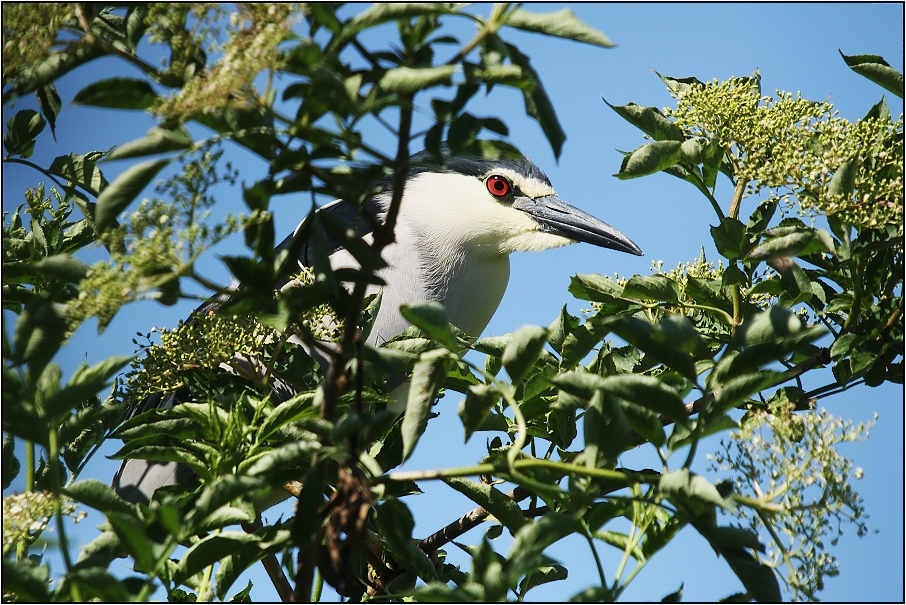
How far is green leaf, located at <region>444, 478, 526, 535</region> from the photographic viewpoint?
134 centimetres

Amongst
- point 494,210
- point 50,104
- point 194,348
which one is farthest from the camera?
point 494,210

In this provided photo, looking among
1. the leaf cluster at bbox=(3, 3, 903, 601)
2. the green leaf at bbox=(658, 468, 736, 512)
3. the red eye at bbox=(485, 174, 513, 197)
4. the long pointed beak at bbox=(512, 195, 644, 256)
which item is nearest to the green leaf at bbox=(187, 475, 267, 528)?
the leaf cluster at bbox=(3, 3, 903, 601)

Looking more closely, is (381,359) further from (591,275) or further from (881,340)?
(881,340)

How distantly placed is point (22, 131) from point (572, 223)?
2.10 metres

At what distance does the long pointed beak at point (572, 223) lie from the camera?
3104 mm

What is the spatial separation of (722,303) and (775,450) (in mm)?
641

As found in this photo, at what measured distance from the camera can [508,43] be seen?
0.94m

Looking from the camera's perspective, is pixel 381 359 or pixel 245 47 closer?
pixel 245 47

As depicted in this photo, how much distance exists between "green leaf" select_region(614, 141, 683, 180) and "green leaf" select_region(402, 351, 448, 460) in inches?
24.6

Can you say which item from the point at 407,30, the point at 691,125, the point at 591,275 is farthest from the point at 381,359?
the point at 691,125

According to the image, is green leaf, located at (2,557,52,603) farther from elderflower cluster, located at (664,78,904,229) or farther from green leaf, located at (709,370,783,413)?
elderflower cluster, located at (664,78,904,229)

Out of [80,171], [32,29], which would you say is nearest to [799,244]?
[32,29]

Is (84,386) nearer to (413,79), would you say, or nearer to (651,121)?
(413,79)

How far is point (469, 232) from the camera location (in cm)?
339
